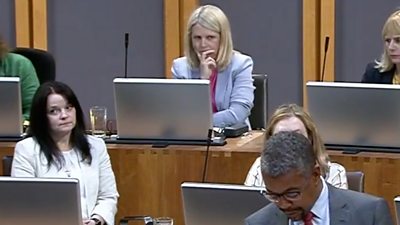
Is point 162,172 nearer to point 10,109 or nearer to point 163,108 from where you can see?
point 163,108

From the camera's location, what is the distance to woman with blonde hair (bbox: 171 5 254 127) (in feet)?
15.5

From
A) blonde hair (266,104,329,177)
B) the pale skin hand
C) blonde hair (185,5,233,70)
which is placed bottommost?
blonde hair (266,104,329,177)

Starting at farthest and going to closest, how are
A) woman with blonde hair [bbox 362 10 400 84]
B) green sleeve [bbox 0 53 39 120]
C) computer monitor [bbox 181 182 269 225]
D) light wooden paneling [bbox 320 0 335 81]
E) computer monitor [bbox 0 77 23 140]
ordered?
light wooden paneling [bbox 320 0 335 81], green sleeve [bbox 0 53 39 120], woman with blonde hair [bbox 362 10 400 84], computer monitor [bbox 0 77 23 140], computer monitor [bbox 181 182 269 225]

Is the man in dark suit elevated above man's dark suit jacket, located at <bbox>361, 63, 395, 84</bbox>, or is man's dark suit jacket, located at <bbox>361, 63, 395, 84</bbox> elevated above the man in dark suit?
man's dark suit jacket, located at <bbox>361, 63, 395, 84</bbox>

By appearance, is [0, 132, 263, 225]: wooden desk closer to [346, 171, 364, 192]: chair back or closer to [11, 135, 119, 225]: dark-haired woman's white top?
[11, 135, 119, 225]: dark-haired woman's white top

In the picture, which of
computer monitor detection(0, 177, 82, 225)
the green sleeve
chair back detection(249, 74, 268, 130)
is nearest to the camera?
computer monitor detection(0, 177, 82, 225)

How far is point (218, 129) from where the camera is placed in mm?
4340

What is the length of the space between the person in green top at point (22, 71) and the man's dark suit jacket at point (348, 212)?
2.70m

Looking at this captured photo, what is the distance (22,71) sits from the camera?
494cm

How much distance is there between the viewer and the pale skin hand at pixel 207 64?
4.74 m

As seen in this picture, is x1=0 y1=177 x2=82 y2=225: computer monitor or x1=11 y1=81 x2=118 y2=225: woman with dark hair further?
x1=11 y1=81 x2=118 y2=225: woman with dark hair

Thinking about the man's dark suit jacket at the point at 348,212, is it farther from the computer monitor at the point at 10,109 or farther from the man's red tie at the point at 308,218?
the computer monitor at the point at 10,109

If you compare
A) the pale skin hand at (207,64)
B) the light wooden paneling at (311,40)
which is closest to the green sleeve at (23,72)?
the pale skin hand at (207,64)

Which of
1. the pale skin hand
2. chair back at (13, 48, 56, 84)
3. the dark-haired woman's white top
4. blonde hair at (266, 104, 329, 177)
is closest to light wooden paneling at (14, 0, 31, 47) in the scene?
chair back at (13, 48, 56, 84)
